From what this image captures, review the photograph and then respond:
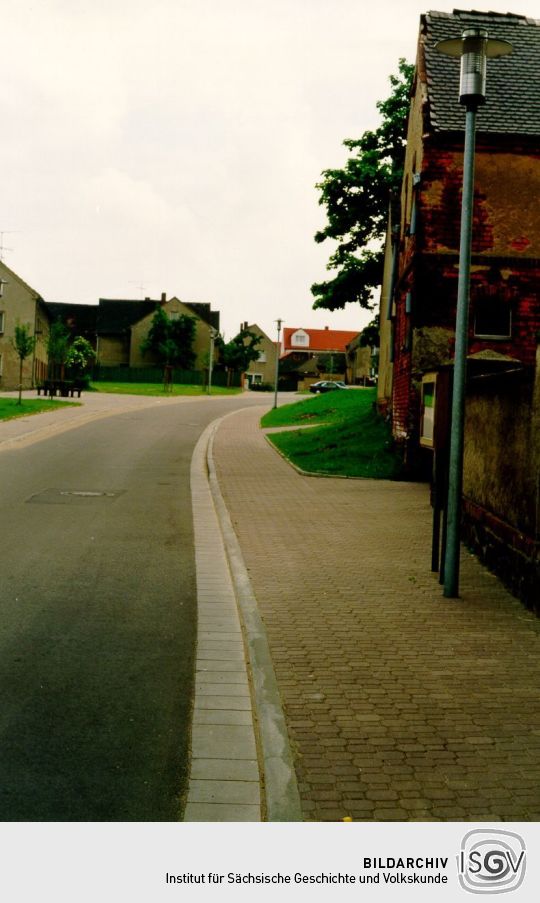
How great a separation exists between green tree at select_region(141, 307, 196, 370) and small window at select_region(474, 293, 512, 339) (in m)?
75.0

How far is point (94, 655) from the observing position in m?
6.61

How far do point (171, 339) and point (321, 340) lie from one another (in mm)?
43989

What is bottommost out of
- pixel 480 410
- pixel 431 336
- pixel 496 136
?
pixel 480 410

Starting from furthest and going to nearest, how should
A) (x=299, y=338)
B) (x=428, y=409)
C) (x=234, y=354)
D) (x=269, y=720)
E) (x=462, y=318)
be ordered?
1. (x=299, y=338)
2. (x=234, y=354)
3. (x=428, y=409)
4. (x=462, y=318)
5. (x=269, y=720)

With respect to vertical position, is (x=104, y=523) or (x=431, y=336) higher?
(x=431, y=336)

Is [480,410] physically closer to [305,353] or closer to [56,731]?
[56,731]

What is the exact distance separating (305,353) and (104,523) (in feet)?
387

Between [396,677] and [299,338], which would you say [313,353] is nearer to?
[299,338]

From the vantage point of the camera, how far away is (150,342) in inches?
3757

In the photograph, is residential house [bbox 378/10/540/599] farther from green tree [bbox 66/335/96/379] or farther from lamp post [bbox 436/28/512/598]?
green tree [bbox 66/335/96/379]

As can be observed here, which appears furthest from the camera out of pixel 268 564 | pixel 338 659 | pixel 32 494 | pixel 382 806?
pixel 32 494

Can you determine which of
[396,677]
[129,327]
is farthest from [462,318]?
[129,327]

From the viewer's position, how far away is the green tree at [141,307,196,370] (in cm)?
9450
